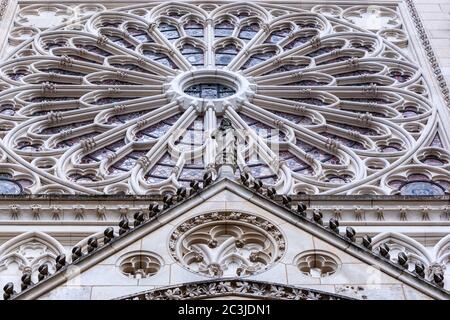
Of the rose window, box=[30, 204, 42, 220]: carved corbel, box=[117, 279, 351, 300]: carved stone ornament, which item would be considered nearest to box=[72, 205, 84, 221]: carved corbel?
box=[30, 204, 42, 220]: carved corbel

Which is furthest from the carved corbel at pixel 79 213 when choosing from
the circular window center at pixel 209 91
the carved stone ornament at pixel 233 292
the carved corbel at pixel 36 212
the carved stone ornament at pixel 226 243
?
the circular window center at pixel 209 91

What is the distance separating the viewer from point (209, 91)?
2559 cm

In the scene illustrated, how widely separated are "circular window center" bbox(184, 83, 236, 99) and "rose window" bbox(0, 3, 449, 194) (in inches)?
1.1

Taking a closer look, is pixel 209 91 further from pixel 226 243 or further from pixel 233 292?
pixel 233 292

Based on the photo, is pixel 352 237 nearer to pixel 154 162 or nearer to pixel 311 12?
pixel 154 162

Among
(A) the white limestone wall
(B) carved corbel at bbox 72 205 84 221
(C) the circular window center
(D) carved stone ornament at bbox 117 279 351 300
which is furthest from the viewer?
(A) the white limestone wall

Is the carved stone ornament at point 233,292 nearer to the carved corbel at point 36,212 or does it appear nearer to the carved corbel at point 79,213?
the carved corbel at point 79,213

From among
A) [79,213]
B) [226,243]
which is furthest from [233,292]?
[79,213]

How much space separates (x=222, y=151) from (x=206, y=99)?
6.31 meters

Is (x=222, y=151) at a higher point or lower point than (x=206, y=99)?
lower

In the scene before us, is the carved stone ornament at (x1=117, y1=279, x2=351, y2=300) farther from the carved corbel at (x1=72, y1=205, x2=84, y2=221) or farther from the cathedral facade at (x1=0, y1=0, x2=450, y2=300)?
the carved corbel at (x1=72, y1=205, x2=84, y2=221)

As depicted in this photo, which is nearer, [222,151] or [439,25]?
[222,151]

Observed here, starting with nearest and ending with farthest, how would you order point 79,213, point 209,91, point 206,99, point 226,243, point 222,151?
1. point 226,243
2. point 222,151
3. point 79,213
4. point 206,99
5. point 209,91

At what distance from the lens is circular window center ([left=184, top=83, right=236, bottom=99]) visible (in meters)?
25.4
